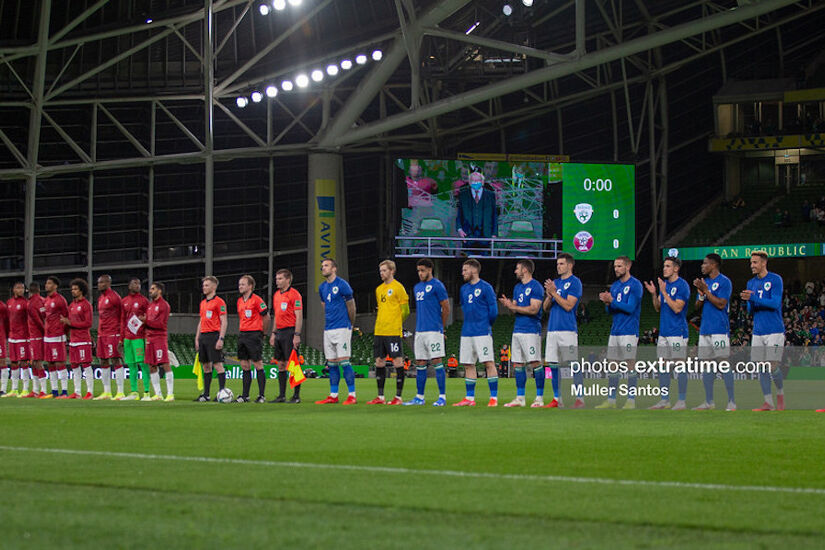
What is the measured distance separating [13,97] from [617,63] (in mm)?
21750

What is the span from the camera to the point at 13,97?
36188mm

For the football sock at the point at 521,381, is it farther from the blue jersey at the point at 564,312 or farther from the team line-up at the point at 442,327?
the blue jersey at the point at 564,312

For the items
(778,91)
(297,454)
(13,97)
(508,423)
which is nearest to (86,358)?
(508,423)

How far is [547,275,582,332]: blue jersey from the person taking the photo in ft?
48.8

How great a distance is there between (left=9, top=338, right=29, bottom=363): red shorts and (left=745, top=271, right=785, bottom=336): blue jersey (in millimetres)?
12686

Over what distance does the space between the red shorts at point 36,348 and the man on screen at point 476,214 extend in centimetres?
1803

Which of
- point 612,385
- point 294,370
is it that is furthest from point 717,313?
point 294,370

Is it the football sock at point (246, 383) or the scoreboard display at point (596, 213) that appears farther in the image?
the scoreboard display at point (596, 213)

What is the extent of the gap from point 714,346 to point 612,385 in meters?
1.35

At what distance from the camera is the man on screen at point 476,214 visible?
118 feet

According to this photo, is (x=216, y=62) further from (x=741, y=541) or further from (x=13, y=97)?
(x=741, y=541)

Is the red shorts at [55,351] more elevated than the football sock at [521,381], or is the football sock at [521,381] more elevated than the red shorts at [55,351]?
the red shorts at [55,351]

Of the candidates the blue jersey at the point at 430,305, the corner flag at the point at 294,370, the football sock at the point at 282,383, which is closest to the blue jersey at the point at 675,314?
the blue jersey at the point at 430,305

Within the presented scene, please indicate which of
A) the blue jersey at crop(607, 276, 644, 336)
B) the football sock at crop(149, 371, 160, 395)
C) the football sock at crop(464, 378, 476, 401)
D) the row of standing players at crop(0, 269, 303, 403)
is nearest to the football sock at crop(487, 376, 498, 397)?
the football sock at crop(464, 378, 476, 401)
